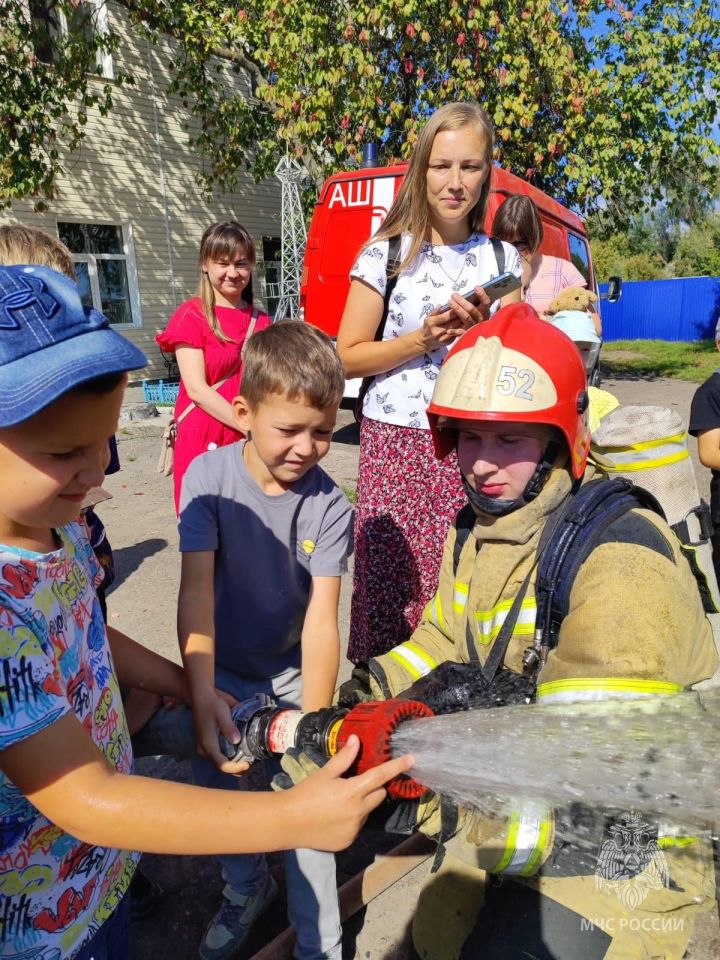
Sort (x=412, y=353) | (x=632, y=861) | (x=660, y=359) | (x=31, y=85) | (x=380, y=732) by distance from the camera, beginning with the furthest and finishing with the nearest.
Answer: (x=660, y=359)
(x=31, y=85)
(x=412, y=353)
(x=632, y=861)
(x=380, y=732)

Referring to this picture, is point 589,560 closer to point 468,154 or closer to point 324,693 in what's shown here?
point 324,693

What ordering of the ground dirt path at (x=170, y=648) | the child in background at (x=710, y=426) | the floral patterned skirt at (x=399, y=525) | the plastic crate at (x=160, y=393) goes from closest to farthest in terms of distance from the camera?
the ground dirt path at (x=170, y=648) < the floral patterned skirt at (x=399, y=525) < the child in background at (x=710, y=426) < the plastic crate at (x=160, y=393)

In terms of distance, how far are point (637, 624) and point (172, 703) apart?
4.11ft

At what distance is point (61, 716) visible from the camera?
127 cm

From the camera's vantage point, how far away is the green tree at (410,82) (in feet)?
36.7

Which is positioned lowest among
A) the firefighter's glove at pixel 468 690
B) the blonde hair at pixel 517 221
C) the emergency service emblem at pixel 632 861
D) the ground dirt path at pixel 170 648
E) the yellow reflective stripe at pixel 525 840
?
the ground dirt path at pixel 170 648

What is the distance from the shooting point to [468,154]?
9.38ft

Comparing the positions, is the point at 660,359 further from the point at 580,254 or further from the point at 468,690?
the point at 468,690

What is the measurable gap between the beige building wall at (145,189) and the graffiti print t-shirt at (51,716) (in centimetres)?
1404

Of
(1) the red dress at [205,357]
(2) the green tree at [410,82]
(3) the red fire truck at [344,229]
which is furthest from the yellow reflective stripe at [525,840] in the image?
(2) the green tree at [410,82]

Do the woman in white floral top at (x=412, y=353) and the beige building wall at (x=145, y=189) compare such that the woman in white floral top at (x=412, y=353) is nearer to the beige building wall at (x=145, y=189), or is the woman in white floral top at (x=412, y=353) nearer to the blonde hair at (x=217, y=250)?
the blonde hair at (x=217, y=250)

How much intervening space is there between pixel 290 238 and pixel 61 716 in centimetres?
1587

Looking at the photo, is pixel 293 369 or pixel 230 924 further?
pixel 230 924

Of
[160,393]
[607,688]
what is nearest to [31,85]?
[160,393]
